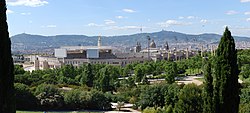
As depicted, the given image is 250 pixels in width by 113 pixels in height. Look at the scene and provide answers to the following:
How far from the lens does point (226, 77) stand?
18250mm

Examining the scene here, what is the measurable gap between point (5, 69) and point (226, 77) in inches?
400

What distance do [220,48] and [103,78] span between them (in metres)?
42.0

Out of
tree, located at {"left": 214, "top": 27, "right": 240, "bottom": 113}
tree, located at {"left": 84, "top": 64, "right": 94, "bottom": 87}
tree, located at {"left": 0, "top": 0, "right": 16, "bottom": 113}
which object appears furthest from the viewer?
tree, located at {"left": 84, "top": 64, "right": 94, "bottom": 87}

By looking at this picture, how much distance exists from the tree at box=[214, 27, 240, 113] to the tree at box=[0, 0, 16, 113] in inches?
386

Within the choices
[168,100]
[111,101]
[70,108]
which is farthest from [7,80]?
[111,101]

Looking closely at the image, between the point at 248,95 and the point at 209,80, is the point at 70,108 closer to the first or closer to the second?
the point at 248,95

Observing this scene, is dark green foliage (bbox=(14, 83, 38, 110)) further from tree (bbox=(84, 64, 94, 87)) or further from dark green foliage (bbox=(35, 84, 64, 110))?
tree (bbox=(84, 64, 94, 87))

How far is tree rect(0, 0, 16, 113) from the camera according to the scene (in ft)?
42.8

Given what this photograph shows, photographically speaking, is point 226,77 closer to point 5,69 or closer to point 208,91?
point 208,91

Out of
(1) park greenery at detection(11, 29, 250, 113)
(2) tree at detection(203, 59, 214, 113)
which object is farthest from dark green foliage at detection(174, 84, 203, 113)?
(2) tree at detection(203, 59, 214, 113)

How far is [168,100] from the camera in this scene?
1439 inches

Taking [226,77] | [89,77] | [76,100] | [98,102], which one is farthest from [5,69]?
[89,77]

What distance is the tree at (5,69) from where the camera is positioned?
42.8ft

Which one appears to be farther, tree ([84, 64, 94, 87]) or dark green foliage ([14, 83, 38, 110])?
tree ([84, 64, 94, 87])
